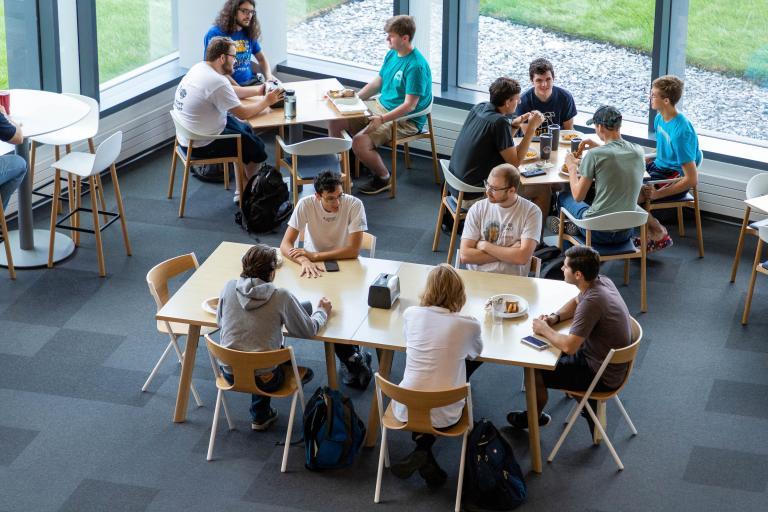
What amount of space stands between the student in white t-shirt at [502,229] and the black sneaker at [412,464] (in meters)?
1.44

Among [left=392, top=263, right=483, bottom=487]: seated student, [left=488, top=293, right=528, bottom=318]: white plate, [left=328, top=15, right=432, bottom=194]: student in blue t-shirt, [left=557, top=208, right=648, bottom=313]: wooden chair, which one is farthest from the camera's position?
[left=328, top=15, right=432, bottom=194]: student in blue t-shirt

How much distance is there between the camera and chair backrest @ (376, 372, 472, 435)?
16.6ft

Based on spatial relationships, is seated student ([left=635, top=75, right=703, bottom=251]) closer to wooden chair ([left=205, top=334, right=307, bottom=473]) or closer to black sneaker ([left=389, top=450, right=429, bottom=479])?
Answer: black sneaker ([left=389, top=450, right=429, bottom=479])

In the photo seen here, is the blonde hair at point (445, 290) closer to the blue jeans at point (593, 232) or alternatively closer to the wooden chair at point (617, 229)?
the wooden chair at point (617, 229)

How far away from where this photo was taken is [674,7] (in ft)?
28.3

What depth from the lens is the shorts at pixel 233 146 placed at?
8484 mm

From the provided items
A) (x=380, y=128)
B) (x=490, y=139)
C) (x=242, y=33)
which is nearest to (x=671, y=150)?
(x=490, y=139)

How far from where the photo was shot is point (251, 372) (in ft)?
17.9

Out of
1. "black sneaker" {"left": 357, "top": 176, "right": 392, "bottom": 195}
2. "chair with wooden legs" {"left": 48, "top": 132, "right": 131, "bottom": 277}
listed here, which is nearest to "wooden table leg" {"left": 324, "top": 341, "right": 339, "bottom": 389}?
"chair with wooden legs" {"left": 48, "top": 132, "right": 131, "bottom": 277}

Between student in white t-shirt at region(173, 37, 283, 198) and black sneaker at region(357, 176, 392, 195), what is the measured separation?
3.18 ft

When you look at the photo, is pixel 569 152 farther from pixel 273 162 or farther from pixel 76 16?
pixel 76 16

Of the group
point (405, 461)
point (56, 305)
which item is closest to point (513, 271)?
point (405, 461)

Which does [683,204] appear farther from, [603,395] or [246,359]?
[246,359]

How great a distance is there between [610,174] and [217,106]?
302 cm
